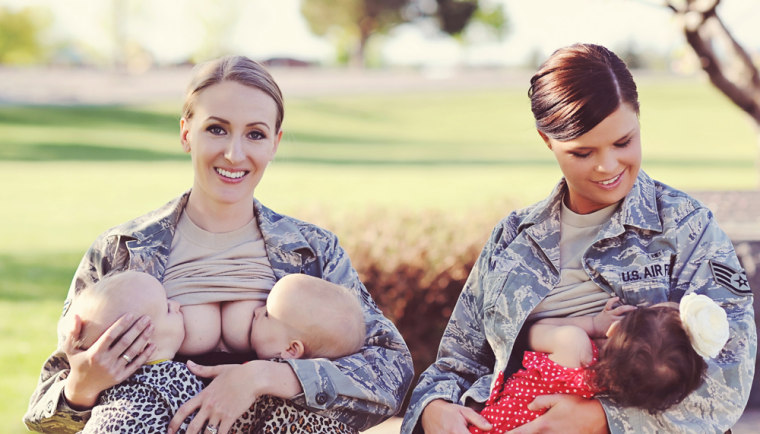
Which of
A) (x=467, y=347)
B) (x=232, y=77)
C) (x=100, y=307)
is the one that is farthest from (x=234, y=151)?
(x=467, y=347)

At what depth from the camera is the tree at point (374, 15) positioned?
6950 centimetres

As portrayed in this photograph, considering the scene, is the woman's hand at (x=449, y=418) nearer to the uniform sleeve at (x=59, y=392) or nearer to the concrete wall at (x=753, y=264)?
the uniform sleeve at (x=59, y=392)

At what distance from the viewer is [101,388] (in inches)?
105

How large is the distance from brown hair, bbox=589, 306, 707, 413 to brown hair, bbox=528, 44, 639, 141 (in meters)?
0.63

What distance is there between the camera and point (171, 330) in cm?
279

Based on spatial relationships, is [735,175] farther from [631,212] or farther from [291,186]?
[631,212]

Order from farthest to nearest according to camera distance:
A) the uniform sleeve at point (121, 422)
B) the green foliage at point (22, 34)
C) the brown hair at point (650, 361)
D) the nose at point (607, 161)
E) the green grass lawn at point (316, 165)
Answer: the green foliage at point (22, 34) < the green grass lawn at point (316, 165) < the nose at point (607, 161) < the uniform sleeve at point (121, 422) < the brown hair at point (650, 361)

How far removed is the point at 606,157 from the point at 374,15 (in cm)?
6931

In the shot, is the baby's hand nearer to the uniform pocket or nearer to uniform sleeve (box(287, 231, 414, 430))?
the uniform pocket

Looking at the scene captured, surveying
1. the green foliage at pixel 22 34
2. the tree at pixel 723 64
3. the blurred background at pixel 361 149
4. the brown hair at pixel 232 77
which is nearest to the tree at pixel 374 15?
the blurred background at pixel 361 149

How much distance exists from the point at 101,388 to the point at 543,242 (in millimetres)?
1498

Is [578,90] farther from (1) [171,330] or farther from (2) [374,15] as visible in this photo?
(2) [374,15]

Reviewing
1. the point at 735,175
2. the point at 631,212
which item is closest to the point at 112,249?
the point at 631,212

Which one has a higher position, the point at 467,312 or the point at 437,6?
the point at 437,6
